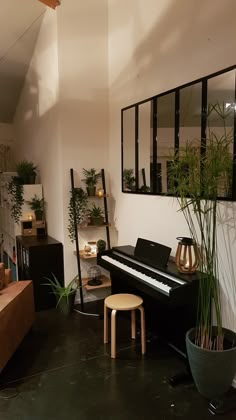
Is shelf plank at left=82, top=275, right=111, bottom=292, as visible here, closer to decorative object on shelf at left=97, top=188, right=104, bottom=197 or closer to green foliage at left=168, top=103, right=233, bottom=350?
decorative object on shelf at left=97, top=188, right=104, bottom=197

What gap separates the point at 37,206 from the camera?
3971 mm

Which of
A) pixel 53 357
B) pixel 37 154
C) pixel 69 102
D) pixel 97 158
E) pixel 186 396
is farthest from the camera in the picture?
pixel 37 154

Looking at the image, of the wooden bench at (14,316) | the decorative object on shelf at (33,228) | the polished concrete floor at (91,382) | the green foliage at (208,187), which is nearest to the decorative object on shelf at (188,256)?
the green foliage at (208,187)

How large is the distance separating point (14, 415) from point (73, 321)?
1.29 m

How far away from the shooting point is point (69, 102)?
11.1 feet

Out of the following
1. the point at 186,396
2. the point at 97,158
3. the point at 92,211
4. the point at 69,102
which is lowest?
the point at 186,396

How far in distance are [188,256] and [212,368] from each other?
29.1 inches

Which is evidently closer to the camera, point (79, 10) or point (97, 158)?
point (79, 10)

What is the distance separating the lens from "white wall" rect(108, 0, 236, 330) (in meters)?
2.14

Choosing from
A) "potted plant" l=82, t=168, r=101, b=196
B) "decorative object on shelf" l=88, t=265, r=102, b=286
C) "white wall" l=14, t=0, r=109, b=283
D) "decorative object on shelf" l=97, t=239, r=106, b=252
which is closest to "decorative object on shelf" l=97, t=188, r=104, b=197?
"potted plant" l=82, t=168, r=101, b=196

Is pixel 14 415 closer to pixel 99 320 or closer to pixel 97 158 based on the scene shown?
pixel 99 320

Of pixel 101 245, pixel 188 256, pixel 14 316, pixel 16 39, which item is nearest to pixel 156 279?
pixel 188 256

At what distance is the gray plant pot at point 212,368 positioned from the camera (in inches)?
74.4

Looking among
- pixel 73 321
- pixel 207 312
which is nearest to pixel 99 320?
pixel 73 321
